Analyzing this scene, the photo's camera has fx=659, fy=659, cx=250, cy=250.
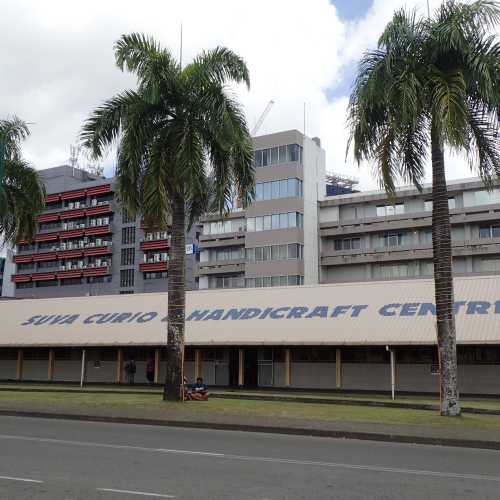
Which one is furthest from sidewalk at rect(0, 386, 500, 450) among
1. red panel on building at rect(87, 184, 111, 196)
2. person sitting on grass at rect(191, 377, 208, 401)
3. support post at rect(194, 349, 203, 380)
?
red panel on building at rect(87, 184, 111, 196)

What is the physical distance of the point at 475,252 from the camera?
208 ft

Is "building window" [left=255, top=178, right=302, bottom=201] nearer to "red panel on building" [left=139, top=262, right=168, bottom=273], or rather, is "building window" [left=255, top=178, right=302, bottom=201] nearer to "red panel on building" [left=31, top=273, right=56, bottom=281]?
"red panel on building" [left=139, top=262, right=168, bottom=273]

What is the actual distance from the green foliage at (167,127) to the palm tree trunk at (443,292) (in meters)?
7.06

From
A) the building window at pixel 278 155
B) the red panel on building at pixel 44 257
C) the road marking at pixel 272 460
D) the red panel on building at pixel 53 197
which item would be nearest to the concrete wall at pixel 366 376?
the road marking at pixel 272 460

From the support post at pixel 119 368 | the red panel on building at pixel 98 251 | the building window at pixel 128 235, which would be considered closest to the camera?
the support post at pixel 119 368

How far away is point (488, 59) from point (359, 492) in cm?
1374

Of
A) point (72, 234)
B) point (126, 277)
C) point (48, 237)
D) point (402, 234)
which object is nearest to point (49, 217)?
point (48, 237)

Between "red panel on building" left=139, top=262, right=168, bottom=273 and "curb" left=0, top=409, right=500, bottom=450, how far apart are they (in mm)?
76129

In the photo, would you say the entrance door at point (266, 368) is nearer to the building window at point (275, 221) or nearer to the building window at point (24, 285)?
the building window at point (275, 221)

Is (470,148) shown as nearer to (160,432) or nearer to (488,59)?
(488,59)

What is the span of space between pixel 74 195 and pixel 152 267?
19783 mm

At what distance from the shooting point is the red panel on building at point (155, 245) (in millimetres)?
96688

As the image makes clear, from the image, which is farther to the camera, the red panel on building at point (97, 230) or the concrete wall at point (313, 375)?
the red panel on building at point (97, 230)

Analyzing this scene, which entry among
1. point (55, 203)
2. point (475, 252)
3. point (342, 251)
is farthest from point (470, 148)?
point (55, 203)
